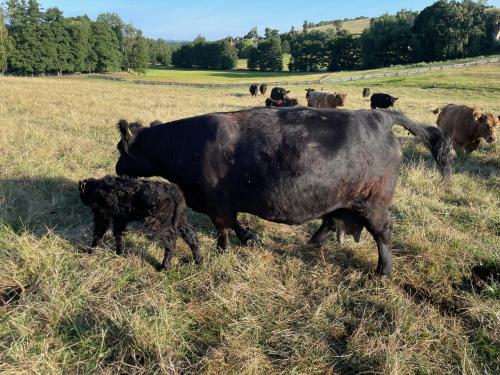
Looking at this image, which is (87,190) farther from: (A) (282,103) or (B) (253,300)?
(A) (282,103)

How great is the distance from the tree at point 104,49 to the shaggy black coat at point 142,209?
79807 mm

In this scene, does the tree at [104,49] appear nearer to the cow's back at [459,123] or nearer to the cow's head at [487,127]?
the cow's back at [459,123]

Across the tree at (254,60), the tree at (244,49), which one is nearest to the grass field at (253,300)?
the tree at (254,60)

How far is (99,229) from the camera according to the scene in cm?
447

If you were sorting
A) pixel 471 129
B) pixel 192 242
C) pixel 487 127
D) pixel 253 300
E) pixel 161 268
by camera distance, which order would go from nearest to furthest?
pixel 253 300 → pixel 161 268 → pixel 192 242 → pixel 487 127 → pixel 471 129

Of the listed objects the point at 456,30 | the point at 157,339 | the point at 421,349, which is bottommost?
the point at 421,349

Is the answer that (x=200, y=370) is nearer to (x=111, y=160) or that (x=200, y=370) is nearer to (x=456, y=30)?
(x=111, y=160)

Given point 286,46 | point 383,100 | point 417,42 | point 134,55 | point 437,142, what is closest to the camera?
point 437,142

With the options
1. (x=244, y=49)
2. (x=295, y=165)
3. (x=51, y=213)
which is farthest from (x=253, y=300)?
(x=244, y=49)

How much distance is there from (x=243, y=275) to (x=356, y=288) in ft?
3.86

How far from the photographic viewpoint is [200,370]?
9.25 feet

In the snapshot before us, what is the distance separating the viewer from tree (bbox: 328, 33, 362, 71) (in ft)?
238

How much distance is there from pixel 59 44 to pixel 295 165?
7629 centimetres

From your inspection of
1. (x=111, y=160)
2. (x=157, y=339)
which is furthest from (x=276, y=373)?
(x=111, y=160)
